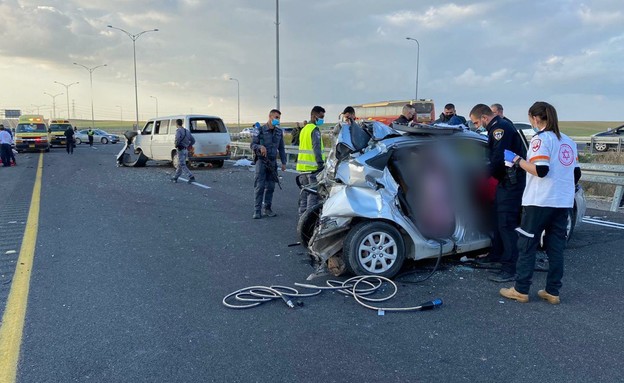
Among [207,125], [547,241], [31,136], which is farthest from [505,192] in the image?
[31,136]

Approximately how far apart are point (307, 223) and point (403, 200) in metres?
1.31

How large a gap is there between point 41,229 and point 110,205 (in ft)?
7.43

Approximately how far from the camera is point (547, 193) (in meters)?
4.12

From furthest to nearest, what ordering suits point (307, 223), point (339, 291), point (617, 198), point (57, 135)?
point (57, 135)
point (617, 198)
point (307, 223)
point (339, 291)

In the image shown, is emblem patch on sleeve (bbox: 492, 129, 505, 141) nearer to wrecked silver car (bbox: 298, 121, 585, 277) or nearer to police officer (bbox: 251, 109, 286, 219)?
wrecked silver car (bbox: 298, 121, 585, 277)

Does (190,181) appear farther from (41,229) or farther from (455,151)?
(455,151)

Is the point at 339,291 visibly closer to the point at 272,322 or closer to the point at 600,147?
the point at 272,322

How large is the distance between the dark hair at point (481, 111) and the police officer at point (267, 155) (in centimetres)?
386

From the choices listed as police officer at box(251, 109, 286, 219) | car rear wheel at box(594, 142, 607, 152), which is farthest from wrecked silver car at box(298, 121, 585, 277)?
car rear wheel at box(594, 142, 607, 152)

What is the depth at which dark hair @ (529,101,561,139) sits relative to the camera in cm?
413

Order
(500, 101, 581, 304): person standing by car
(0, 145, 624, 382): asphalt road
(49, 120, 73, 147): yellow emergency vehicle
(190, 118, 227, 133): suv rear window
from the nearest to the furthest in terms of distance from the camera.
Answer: (0, 145, 624, 382): asphalt road, (500, 101, 581, 304): person standing by car, (190, 118, 227, 133): suv rear window, (49, 120, 73, 147): yellow emergency vehicle

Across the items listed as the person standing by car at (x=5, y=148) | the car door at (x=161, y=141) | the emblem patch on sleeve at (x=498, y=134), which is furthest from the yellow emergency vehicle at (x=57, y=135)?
the emblem patch on sleeve at (x=498, y=134)

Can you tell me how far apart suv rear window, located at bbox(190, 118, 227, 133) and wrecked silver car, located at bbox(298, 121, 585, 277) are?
12576mm

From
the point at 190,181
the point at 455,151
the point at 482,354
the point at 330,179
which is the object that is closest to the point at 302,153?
the point at 330,179
